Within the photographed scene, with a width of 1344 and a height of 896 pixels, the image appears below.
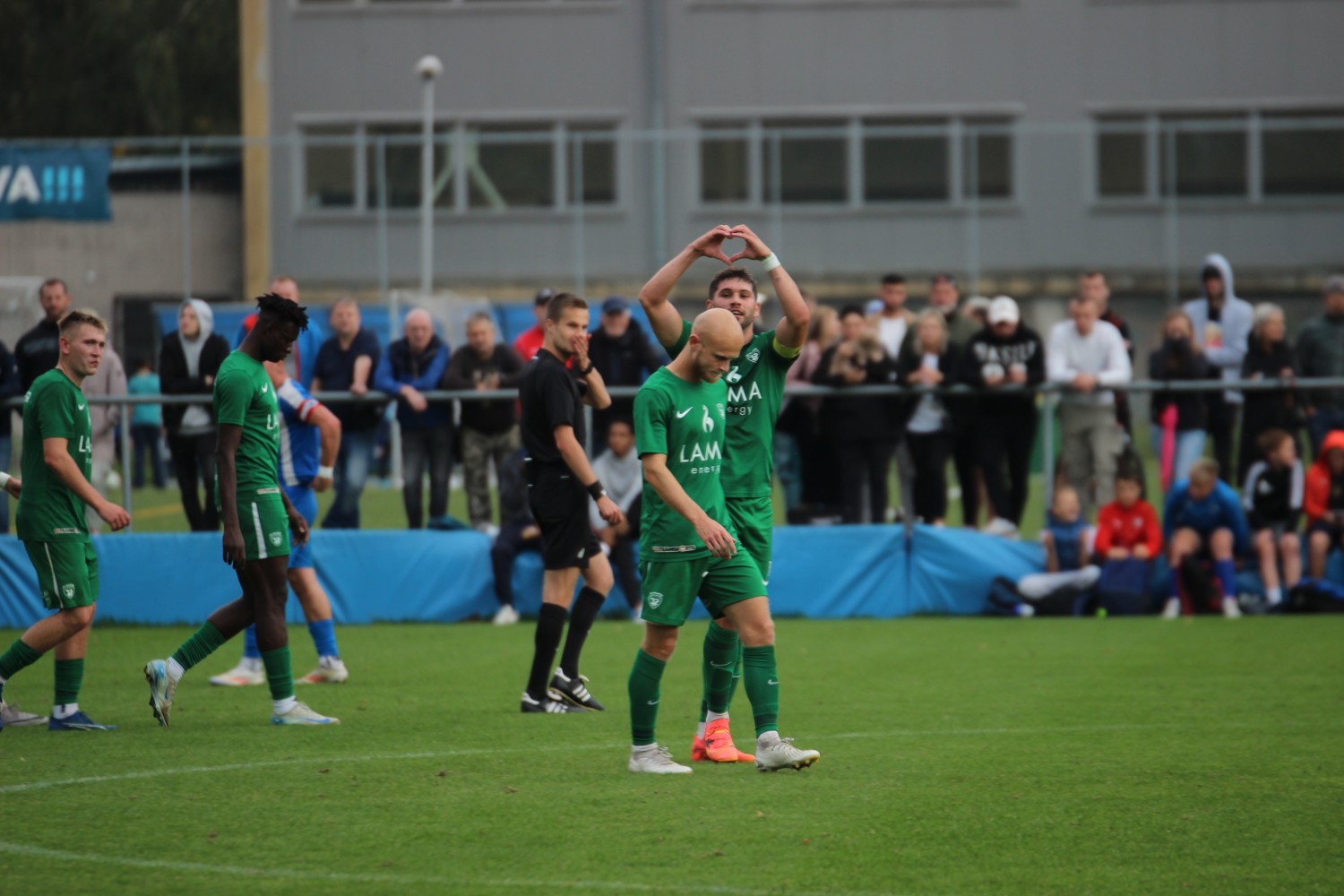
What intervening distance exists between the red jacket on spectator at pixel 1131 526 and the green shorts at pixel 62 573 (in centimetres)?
812

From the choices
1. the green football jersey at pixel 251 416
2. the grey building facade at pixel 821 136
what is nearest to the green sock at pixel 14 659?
the green football jersey at pixel 251 416

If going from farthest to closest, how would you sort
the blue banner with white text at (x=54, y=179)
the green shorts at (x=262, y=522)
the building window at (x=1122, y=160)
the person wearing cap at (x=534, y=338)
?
the building window at (x=1122, y=160) → the blue banner with white text at (x=54, y=179) → the person wearing cap at (x=534, y=338) → the green shorts at (x=262, y=522)

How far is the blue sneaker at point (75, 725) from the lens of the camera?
29.2 ft

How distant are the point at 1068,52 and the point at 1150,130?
2737 mm

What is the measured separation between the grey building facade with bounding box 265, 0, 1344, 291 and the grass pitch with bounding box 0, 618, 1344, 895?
1794 cm

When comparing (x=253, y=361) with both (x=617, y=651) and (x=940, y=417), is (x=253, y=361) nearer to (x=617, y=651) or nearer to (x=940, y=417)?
(x=617, y=651)

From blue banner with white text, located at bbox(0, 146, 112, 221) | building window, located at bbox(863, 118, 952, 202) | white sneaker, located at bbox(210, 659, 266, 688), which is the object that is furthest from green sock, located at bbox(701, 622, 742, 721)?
building window, located at bbox(863, 118, 952, 202)

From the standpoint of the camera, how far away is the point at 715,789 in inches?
282

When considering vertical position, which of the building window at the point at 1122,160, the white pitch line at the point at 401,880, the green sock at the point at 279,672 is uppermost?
the building window at the point at 1122,160

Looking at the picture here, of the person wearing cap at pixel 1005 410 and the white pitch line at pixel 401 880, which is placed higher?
the person wearing cap at pixel 1005 410

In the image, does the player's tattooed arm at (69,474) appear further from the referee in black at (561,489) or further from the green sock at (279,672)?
the referee in black at (561,489)

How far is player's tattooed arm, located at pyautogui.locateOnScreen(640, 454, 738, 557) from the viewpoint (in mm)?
7137

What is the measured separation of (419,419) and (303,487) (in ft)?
12.3

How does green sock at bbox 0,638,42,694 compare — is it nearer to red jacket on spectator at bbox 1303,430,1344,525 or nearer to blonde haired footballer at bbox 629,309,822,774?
blonde haired footballer at bbox 629,309,822,774
